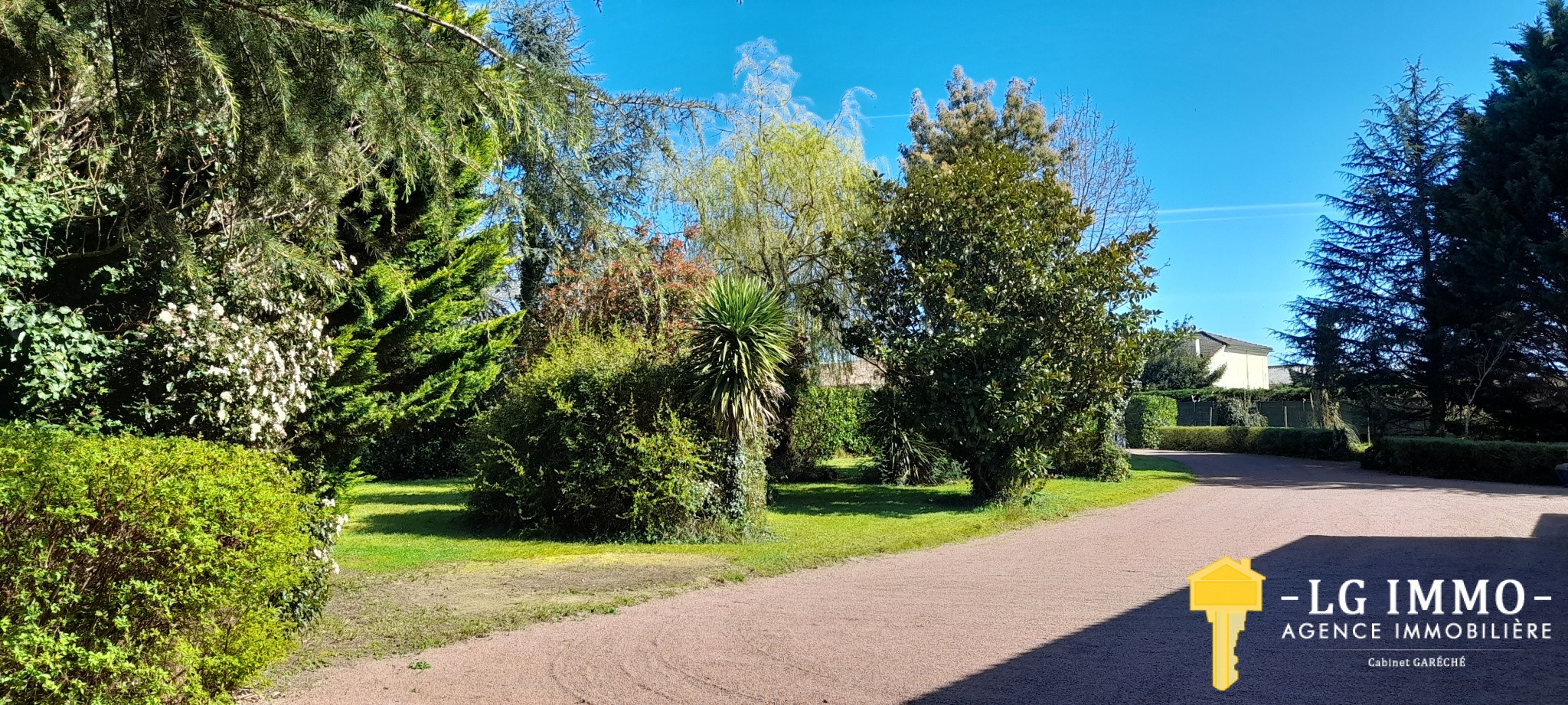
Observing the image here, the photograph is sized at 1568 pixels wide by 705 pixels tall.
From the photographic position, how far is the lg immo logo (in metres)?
5.70

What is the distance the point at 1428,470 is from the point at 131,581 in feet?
84.3

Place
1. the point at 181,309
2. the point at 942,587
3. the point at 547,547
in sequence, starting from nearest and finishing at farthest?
the point at 181,309, the point at 942,587, the point at 547,547

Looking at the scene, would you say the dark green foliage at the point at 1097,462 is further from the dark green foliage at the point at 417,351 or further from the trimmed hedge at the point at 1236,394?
the trimmed hedge at the point at 1236,394

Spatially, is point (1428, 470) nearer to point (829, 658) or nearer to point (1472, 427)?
point (1472, 427)

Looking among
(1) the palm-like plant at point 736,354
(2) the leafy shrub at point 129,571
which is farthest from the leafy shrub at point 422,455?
(2) the leafy shrub at point 129,571

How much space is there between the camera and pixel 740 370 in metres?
A: 10.7

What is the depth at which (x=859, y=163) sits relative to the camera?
19453 mm

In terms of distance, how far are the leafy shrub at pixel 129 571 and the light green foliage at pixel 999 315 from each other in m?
10.9

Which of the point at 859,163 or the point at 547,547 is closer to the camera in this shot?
the point at 547,547

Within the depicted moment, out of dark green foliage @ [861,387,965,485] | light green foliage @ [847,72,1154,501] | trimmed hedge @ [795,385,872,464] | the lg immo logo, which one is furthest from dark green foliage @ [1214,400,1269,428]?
the lg immo logo

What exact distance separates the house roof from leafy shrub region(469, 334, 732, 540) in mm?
57102

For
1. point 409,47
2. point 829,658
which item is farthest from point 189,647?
point 829,658

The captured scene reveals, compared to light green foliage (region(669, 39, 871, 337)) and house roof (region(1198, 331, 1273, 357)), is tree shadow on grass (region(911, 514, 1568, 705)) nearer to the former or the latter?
light green foliage (region(669, 39, 871, 337))

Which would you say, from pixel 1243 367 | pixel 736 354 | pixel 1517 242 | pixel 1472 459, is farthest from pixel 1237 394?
pixel 736 354
